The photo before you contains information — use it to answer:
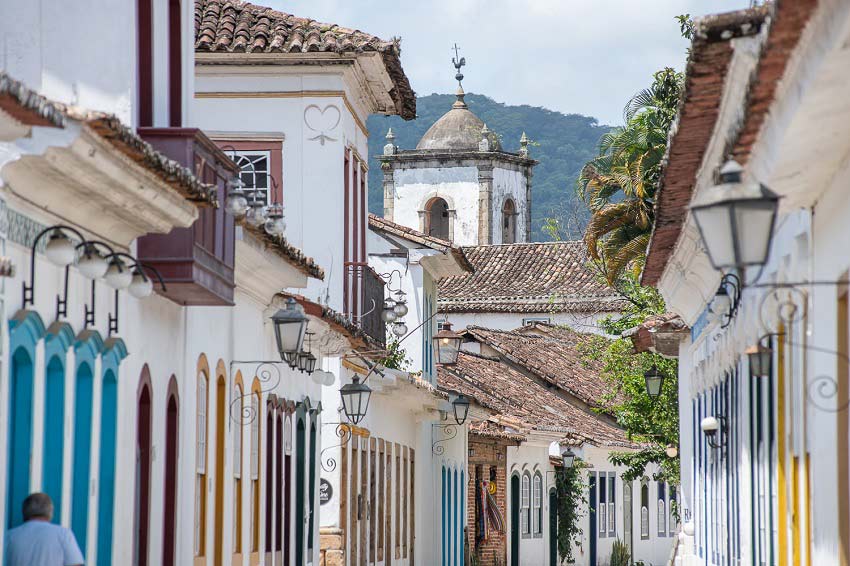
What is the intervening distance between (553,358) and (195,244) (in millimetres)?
40532

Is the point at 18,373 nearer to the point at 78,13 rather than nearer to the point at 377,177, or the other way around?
the point at 78,13

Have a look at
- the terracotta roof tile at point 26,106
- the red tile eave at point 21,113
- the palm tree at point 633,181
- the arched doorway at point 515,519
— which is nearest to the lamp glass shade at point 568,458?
the arched doorway at point 515,519

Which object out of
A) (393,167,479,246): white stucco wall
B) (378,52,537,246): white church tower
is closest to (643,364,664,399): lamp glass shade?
(378,52,537,246): white church tower

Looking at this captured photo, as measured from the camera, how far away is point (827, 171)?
9.50 metres

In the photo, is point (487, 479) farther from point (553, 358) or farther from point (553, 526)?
point (553, 358)

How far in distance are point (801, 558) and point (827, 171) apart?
2.98m

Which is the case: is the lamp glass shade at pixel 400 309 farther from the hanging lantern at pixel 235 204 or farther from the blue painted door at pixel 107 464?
the blue painted door at pixel 107 464

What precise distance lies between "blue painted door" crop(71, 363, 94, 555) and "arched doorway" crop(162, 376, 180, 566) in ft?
9.21

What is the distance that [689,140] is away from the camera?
12391 millimetres

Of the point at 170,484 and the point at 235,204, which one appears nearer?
the point at 235,204

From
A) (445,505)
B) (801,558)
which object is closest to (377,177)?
(445,505)

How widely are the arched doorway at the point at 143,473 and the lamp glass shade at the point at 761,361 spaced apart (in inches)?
176

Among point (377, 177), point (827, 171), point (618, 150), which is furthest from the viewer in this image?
point (377, 177)

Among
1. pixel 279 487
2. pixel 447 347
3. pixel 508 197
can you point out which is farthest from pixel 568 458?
pixel 508 197
